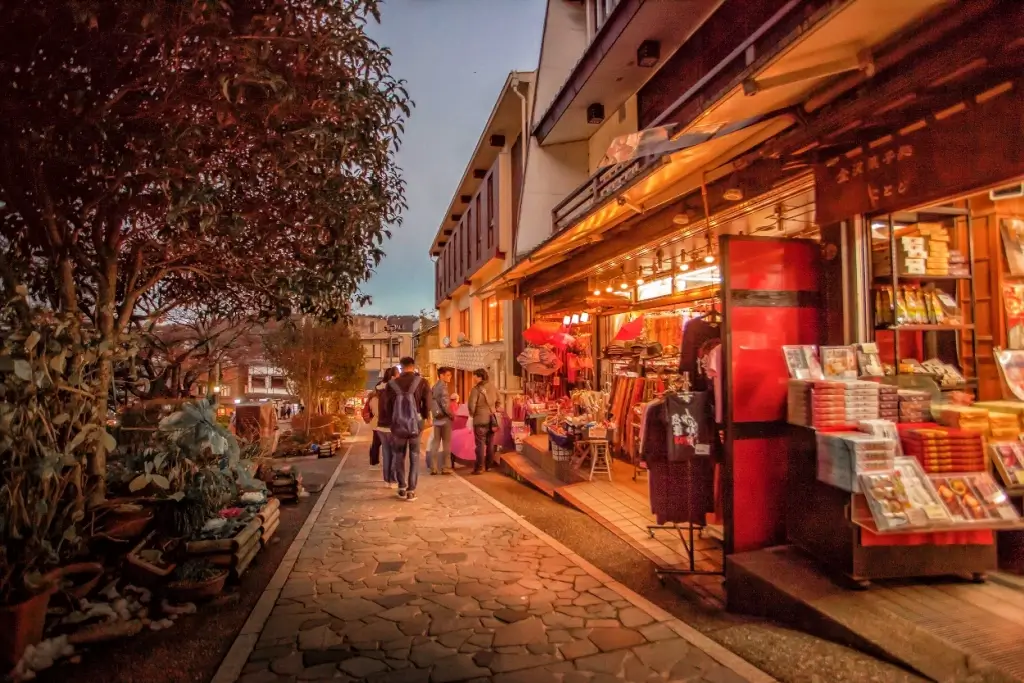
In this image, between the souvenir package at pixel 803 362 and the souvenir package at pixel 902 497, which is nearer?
the souvenir package at pixel 902 497

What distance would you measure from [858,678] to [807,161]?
14.6 feet

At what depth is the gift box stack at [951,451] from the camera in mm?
4758

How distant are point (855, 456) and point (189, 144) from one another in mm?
6918

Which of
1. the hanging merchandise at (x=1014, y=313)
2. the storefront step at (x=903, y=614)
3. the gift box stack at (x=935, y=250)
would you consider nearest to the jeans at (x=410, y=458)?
the storefront step at (x=903, y=614)

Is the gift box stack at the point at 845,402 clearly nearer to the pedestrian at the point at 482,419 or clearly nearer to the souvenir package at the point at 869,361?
the souvenir package at the point at 869,361

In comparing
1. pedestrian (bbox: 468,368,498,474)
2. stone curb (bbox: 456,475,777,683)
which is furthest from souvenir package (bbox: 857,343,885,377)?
pedestrian (bbox: 468,368,498,474)

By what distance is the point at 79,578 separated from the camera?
5574 mm

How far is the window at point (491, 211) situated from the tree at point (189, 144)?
1280 centimetres

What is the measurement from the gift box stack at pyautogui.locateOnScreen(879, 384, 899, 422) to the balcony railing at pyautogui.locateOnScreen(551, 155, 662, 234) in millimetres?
5697

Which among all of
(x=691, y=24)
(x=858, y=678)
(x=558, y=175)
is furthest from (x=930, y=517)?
(x=558, y=175)

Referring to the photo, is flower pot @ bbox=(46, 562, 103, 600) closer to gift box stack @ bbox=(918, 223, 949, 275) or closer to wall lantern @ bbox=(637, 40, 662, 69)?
gift box stack @ bbox=(918, 223, 949, 275)

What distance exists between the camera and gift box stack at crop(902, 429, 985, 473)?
15.6 feet

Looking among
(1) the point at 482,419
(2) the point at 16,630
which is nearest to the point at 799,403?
(2) the point at 16,630

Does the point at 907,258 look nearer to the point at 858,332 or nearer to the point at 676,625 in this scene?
the point at 858,332
